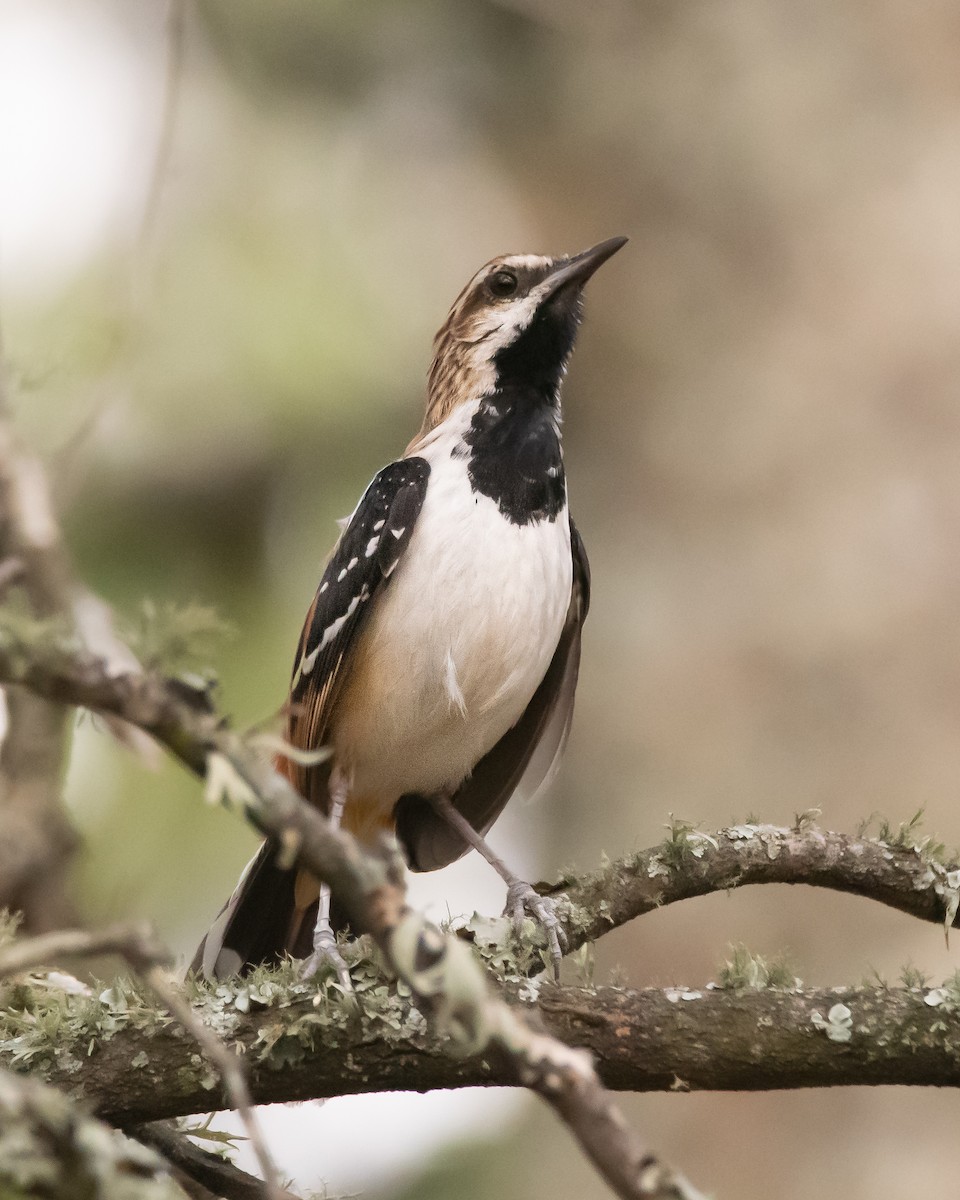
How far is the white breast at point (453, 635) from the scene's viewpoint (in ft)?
14.2

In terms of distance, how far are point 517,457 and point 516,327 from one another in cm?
63

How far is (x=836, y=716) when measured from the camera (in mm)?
6098

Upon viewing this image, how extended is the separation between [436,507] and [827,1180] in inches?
121

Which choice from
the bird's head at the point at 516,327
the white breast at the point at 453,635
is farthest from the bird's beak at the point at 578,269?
the white breast at the point at 453,635

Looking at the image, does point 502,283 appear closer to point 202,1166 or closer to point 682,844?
point 682,844

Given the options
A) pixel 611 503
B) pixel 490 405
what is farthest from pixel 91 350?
pixel 611 503

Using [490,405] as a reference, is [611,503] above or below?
above

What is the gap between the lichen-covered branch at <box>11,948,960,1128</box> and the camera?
2.68m

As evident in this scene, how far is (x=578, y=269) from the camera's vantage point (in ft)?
16.3

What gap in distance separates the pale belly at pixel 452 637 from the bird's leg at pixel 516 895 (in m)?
0.29

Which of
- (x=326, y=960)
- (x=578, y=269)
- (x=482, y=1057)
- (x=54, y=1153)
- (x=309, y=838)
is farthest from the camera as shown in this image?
(x=578, y=269)

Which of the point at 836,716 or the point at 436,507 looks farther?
the point at 836,716

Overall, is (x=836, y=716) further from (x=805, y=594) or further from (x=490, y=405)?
(x=490, y=405)

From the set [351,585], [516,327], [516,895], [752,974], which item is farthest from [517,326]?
[752,974]
